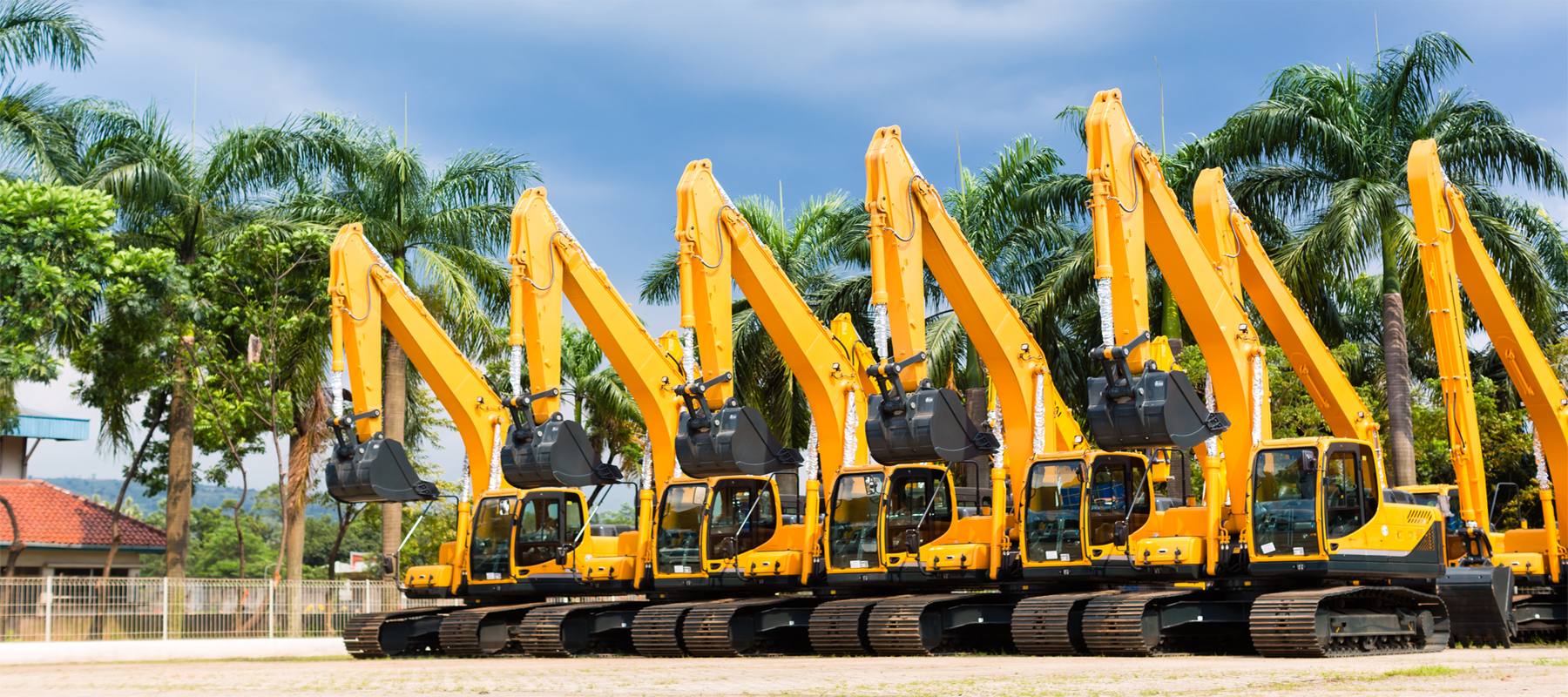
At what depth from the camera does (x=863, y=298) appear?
34.7 meters

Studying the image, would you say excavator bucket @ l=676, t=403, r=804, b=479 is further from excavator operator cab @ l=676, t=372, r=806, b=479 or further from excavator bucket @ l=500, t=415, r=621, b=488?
excavator bucket @ l=500, t=415, r=621, b=488

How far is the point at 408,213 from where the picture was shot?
34.3 metres

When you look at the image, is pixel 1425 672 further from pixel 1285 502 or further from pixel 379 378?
pixel 379 378

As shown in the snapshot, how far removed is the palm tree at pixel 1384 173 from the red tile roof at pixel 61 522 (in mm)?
29633

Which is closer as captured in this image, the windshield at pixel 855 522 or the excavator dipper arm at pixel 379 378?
the windshield at pixel 855 522

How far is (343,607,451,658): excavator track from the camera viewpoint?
938 inches

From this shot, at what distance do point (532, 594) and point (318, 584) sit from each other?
860 centimetres

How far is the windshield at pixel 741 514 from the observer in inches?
888

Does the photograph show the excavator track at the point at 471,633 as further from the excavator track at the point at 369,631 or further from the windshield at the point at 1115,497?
the windshield at the point at 1115,497

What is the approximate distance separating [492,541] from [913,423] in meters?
8.31

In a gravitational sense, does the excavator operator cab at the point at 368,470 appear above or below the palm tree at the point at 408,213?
below

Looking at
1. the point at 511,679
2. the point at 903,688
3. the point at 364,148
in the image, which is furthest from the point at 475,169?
the point at 903,688

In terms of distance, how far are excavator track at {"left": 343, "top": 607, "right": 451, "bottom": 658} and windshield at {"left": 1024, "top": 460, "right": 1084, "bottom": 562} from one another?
10394 millimetres

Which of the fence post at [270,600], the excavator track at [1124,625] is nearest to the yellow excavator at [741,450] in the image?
the excavator track at [1124,625]
